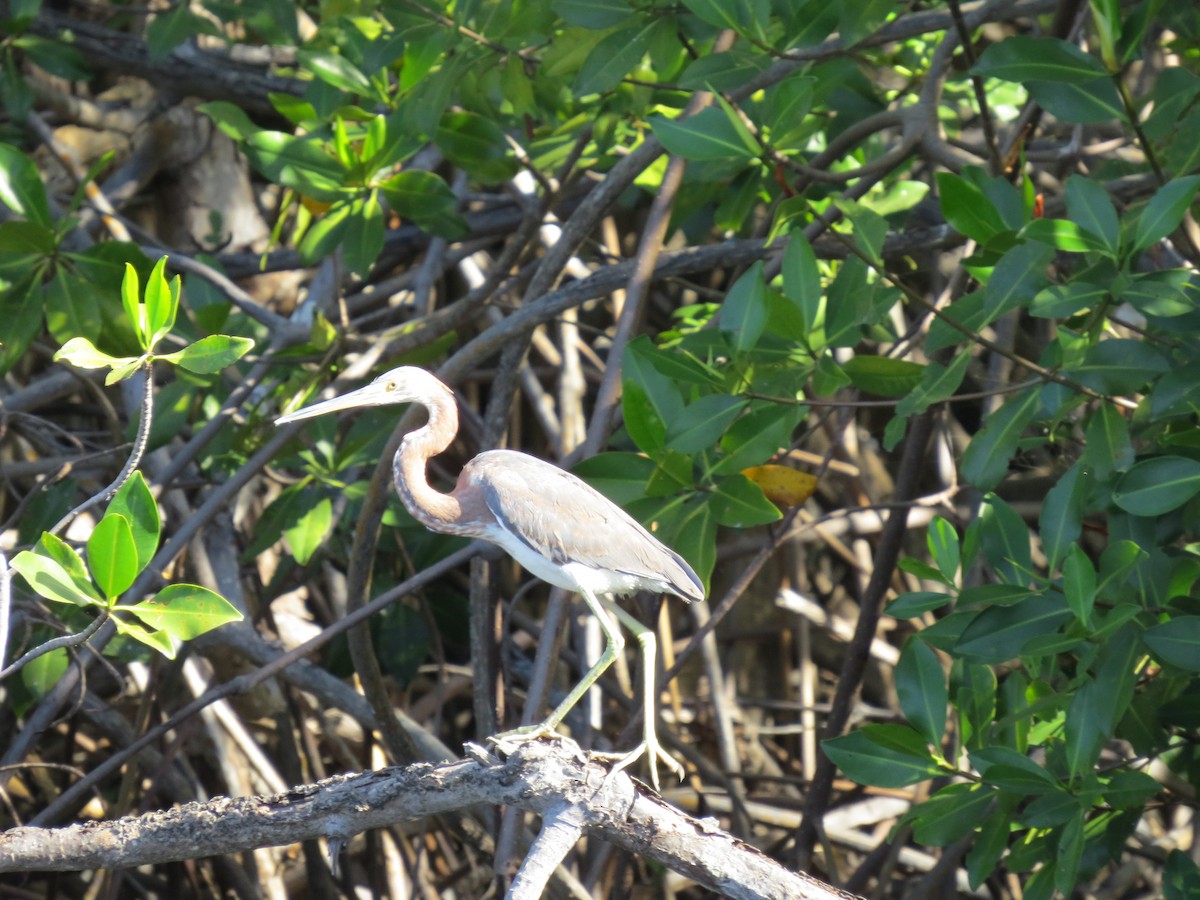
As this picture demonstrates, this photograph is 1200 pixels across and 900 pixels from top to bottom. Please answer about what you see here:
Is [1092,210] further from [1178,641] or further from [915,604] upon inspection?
[915,604]

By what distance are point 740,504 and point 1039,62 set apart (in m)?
0.93

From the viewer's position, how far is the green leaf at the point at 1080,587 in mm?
2137

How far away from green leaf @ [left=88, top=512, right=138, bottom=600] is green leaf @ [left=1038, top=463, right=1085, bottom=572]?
1.55m

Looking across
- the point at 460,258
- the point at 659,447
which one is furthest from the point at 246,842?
the point at 460,258

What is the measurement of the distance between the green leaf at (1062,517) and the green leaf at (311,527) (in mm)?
1772

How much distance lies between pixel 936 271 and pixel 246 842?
2982 millimetres

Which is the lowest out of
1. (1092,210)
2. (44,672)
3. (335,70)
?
(44,672)

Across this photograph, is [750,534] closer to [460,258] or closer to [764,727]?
[764,727]

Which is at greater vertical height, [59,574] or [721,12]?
[721,12]

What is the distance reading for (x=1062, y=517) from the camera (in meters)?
2.36

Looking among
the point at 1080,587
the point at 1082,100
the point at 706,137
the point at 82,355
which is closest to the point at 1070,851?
the point at 1080,587

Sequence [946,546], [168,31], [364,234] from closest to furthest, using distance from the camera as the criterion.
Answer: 1. [946,546]
2. [364,234]
3. [168,31]

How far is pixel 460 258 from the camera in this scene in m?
4.09

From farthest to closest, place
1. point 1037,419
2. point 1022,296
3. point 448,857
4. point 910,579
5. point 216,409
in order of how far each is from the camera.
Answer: point 910,579
point 448,857
point 216,409
point 1037,419
point 1022,296
